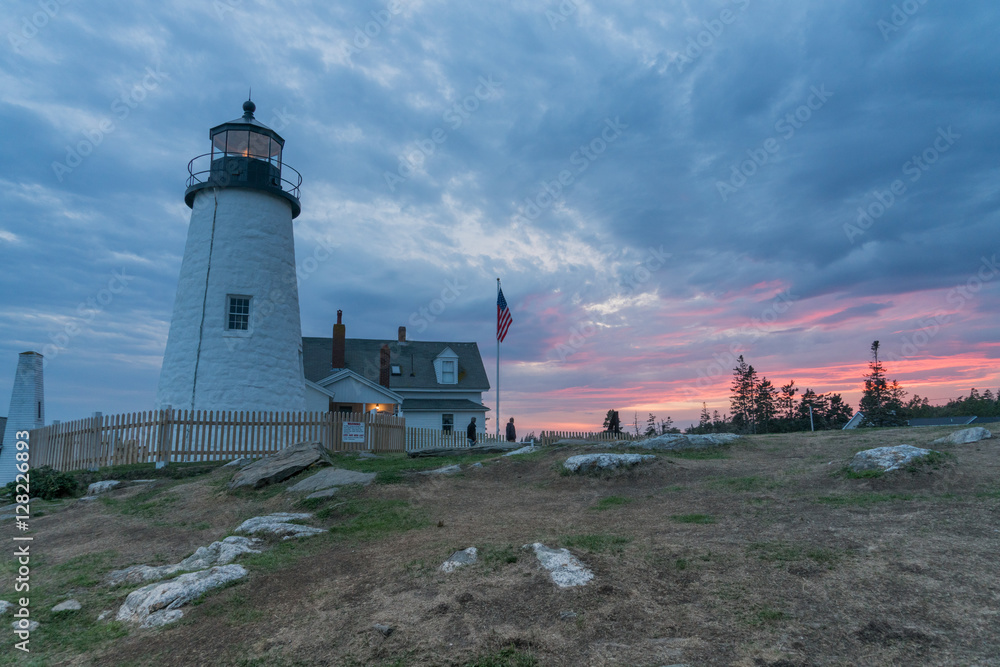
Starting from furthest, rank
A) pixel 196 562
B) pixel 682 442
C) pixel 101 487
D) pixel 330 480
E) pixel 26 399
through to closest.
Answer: pixel 26 399 → pixel 682 442 → pixel 101 487 → pixel 330 480 → pixel 196 562

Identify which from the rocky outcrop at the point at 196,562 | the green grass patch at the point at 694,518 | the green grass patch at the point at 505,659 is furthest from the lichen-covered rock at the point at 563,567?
the rocky outcrop at the point at 196,562

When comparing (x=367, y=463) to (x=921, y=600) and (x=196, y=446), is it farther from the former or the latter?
(x=921, y=600)

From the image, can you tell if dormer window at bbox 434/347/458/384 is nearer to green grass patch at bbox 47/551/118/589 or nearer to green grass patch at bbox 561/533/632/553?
green grass patch at bbox 47/551/118/589

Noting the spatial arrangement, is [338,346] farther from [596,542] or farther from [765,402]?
[765,402]

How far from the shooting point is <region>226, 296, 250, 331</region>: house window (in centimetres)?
2116

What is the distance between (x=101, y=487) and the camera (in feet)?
51.8

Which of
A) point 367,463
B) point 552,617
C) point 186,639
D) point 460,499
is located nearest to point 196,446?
point 367,463

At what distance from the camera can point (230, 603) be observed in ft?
20.8

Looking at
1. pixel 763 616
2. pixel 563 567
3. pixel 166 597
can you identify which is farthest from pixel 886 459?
pixel 166 597

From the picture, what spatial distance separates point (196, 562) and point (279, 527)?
1.46 m

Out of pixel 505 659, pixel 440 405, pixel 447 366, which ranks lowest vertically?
pixel 505 659

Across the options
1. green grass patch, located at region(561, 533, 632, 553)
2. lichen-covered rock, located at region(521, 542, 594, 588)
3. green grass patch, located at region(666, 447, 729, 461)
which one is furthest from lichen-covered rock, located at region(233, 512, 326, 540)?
green grass patch, located at region(666, 447, 729, 461)

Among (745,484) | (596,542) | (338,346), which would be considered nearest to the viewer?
(596,542)

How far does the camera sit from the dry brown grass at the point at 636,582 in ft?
15.9
